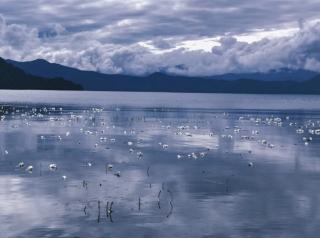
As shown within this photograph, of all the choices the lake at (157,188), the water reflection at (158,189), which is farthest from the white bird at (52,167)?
the water reflection at (158,189)

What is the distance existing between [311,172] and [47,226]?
24.6 metres

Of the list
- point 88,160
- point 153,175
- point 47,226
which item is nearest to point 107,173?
point 153,175

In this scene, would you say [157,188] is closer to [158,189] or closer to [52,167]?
[158,189]

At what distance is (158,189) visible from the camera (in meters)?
34.8

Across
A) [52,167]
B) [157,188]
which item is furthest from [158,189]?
[52,167]

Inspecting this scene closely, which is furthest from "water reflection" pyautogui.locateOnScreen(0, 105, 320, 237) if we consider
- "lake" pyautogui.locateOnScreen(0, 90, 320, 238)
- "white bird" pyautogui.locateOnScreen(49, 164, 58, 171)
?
"white bird" pyautogui.locateOnScreen(49, 164, 58, 171)

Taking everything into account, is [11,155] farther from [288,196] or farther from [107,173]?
[288,196]

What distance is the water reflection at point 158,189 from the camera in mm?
26156

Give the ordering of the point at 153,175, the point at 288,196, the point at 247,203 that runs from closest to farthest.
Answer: the point at 247,203 < the point at 288,196 < the point at 153,175

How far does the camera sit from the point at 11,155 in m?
50.5

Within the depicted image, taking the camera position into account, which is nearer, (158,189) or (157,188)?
(158,189)

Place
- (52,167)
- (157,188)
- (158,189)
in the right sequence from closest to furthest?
(158,189) < (157,188) < (52,167)

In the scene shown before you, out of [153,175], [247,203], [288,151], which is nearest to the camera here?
[247,203]

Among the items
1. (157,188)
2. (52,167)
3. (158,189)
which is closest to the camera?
(158,189)
